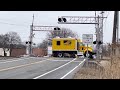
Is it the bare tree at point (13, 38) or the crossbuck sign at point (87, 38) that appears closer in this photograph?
the crossbuck sign at point (87, 38)

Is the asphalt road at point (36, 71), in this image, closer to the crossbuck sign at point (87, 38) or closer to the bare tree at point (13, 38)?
the crossbuck sign at point (87, 38)

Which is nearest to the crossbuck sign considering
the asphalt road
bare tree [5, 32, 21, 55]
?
the asphalt road

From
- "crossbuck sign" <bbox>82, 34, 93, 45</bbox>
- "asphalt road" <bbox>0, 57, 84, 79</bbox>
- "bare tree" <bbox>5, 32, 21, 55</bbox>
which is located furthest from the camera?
"bare tree" <bbox>5, 32, 21, 55</bbox>

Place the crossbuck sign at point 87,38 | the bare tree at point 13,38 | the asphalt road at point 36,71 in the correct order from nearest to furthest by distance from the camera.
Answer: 1. the asphalt road at point 36,71
2. the crossbuck sign at point 87,38
3. the bare tree at point 13,38

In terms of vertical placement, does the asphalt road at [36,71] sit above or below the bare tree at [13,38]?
below

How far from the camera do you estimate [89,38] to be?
85.1 feet

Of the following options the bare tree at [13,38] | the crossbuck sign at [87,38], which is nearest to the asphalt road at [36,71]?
the crossbuck sign at [87,38]

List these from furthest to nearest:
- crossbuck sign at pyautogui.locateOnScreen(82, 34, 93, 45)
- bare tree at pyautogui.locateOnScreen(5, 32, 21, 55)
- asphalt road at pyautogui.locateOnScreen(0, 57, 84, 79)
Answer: bare tree at pyautogui.locateOnScreen(5, 32, 21, 55) → crossbuck sign at pyautogui.locateOnScreen(82, 34, 93, 45) → asphalt road at pyautogui.locateOnScreen(0, 57, 84, 79)

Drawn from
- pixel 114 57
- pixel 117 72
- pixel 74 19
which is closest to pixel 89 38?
pixel 114 57

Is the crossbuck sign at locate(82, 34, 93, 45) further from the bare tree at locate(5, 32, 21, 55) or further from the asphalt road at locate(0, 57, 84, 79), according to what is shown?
the bare tree at locate(5, 32, 21, 55)
